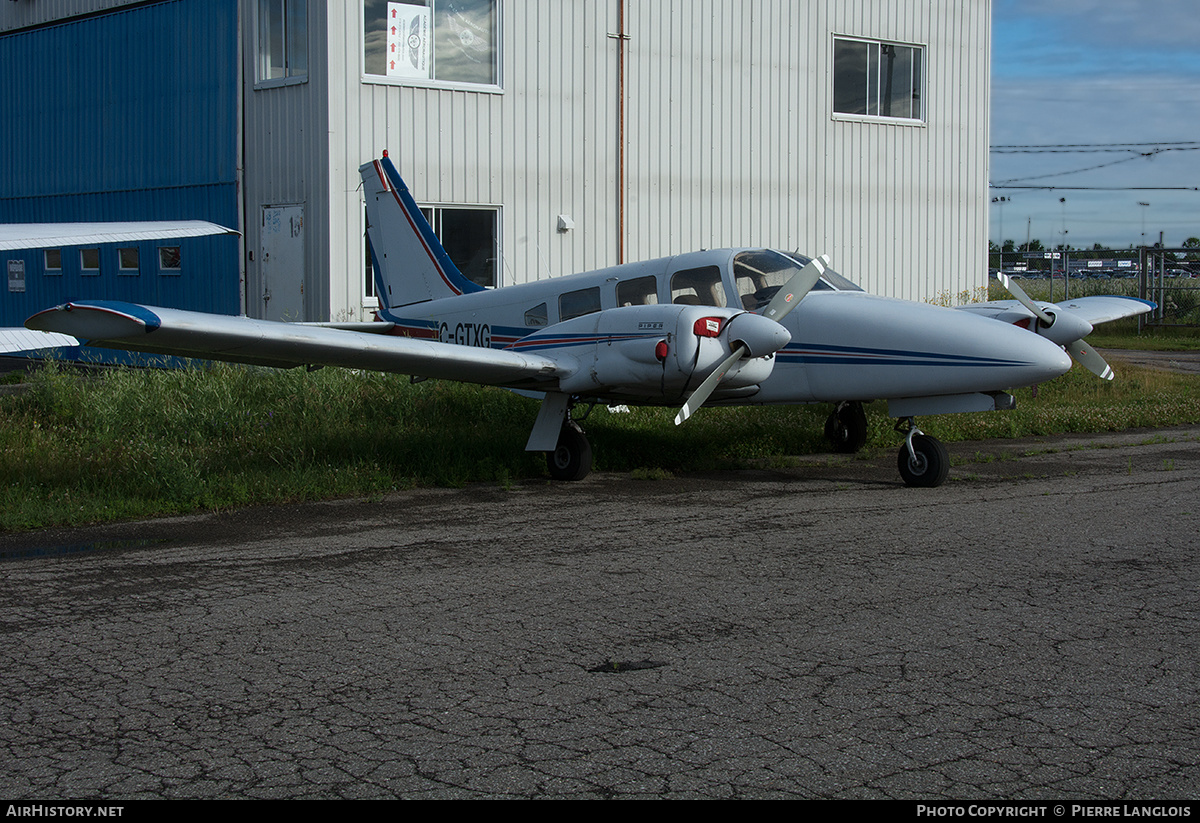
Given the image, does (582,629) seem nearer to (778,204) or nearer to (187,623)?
(187,623)

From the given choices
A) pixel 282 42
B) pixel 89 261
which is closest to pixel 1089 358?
pixel 282 42

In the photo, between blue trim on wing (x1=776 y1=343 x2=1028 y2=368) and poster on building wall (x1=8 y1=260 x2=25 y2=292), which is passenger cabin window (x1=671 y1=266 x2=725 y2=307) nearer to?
blue trim on wing (x1=776 y1=343 x2=1028 y2=368)

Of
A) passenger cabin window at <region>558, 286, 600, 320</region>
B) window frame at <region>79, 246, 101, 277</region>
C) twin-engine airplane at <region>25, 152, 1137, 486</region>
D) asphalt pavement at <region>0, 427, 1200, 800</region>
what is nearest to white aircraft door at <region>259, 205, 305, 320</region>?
window frame at <region>79, 246, 101, 277</region>

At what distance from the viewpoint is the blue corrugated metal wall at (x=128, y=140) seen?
17.8 meters

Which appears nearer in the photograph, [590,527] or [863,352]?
[590,527]

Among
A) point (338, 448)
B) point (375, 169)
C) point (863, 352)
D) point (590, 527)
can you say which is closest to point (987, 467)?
point (863, 352)

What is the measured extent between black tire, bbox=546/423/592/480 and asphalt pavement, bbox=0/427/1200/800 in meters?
1.83

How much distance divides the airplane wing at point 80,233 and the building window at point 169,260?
2.92 m

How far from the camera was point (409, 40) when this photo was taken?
16547mm

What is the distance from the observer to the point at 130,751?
399 centimetres

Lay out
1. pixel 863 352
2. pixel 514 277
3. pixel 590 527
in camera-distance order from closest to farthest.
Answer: pixel 590 527 → pixel 863 352 → pixel 514 277

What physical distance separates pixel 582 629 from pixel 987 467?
6.97 m

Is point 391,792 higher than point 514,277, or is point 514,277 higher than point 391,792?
point 514,277

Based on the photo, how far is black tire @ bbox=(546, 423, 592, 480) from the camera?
35.3ft
